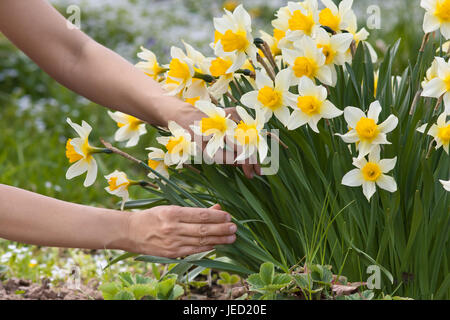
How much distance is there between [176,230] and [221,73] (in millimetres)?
384

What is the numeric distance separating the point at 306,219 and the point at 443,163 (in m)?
0.33

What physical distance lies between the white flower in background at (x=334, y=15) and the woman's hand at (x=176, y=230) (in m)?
0.51

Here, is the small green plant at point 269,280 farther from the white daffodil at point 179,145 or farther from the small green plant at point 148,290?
the white daffodil at point 179,145

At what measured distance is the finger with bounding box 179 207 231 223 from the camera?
4.26 ft

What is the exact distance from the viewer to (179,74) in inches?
57.8

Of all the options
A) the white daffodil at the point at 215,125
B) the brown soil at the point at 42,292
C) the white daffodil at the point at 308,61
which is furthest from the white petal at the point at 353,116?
the brown soil at the point at 42,292

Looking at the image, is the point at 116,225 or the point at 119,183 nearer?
the point at 116,225

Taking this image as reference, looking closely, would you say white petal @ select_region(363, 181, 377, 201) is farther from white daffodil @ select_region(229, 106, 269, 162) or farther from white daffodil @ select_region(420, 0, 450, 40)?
white daffodil @ select_region(420, 0, 450, 40)

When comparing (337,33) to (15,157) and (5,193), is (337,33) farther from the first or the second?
(15,157)

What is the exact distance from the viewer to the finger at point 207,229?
131cm

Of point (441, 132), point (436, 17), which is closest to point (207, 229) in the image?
point (441, 132)

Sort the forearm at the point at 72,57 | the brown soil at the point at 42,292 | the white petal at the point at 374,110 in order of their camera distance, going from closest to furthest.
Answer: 1. the white petal at the point at 374,110
2. the forearm at the point at 72,57
3. the brown soil at the point at 42,292

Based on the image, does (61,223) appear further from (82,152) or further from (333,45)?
(333,45)
